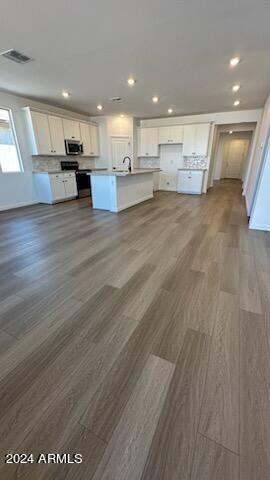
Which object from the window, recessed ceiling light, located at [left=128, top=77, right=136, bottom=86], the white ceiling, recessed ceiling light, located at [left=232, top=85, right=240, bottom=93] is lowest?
the window

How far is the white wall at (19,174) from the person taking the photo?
4.86 m

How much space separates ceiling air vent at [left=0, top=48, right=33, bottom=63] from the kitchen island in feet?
6.79

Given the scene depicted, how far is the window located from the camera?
4809 millimetres

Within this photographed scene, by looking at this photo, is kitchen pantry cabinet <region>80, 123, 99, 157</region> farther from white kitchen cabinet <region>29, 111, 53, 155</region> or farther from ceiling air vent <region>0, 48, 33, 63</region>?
ceiling air vent <region>0, 48, 33, 63</region>

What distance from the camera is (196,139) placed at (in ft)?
21.5

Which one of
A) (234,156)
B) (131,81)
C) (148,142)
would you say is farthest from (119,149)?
(234,156)

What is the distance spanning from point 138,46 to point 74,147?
4102mm

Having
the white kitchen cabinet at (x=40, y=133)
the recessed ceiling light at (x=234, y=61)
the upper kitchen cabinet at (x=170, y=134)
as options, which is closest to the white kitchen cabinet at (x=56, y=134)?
the white kitchen cabinet at (x=40, y=133)

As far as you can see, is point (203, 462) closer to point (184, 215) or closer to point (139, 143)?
point (184, 215)

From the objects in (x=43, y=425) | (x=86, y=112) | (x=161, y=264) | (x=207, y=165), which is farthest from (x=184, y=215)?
(x=86, y=112)

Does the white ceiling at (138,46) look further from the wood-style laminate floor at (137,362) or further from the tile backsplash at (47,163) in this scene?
the wood-style laminate floor at (137,362)

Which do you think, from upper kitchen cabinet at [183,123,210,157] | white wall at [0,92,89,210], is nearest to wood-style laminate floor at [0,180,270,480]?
white wall at [0,92,89,210]

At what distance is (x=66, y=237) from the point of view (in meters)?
3.24

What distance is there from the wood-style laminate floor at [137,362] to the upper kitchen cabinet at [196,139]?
5.00 m
